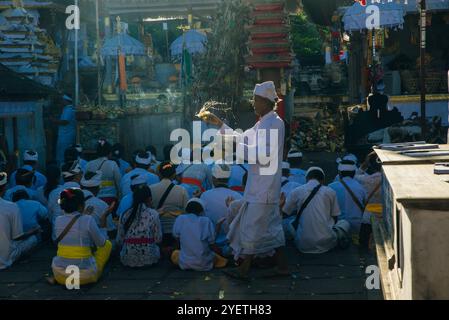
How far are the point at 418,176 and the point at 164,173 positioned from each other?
526 cm

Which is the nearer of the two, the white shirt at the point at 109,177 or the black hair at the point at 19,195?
the black hair at the point at 19,195

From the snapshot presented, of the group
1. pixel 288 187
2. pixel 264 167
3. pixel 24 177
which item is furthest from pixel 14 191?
pixel 264 167

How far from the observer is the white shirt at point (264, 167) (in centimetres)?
781

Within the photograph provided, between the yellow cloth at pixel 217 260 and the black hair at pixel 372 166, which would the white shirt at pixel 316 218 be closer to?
the black hair at pixel 372 166

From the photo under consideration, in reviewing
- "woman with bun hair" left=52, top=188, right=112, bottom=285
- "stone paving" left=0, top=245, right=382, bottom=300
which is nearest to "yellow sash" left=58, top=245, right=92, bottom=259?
"woman with bun hair" left=52, top=188, right=112, bottom=285

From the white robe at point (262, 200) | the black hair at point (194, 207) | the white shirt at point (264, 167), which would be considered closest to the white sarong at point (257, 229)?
the white robe at point (262, 200)

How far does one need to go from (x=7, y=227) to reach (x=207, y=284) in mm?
2916

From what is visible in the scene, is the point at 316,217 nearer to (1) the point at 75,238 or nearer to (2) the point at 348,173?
(2) the point at 348,173

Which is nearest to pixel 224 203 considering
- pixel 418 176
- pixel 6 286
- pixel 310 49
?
pixel 6 286

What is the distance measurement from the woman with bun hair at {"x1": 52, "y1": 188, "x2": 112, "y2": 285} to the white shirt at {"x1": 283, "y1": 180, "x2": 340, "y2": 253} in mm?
2696

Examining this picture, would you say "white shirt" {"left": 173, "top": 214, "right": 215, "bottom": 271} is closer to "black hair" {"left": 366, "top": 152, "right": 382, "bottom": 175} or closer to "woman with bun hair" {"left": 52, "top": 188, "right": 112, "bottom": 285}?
"woman with bun hair" {"left": 52, "top": 188, "right": 112, "bottom": 285}

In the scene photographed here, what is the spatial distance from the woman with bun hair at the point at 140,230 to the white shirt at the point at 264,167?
1477 mm

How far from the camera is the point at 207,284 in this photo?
26.4 feet

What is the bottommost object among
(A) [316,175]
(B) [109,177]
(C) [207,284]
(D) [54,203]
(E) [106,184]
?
(C) [207,284]
